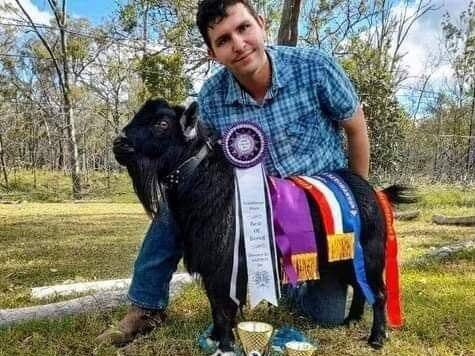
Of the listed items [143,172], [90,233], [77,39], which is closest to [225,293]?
[143,172]

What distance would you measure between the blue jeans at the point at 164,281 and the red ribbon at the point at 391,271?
0.30 meters

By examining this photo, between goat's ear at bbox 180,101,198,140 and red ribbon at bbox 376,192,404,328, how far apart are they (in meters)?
1.04

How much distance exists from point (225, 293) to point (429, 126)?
2534 centimetres

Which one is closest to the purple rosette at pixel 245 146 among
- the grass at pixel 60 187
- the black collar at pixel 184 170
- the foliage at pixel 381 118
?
the black collar at pixel 184 170

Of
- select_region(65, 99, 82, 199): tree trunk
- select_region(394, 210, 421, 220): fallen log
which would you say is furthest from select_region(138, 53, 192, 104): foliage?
select_region(394, 210, 421, 220): fallen log

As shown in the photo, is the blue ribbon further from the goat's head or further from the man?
the goat's head

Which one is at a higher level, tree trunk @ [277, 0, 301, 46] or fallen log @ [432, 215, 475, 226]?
tree trunk @ [277, 0, 301, 46]

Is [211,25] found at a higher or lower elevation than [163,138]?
higher

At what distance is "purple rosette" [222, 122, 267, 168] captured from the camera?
2422mm

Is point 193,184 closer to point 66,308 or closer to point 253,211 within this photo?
point 253,211

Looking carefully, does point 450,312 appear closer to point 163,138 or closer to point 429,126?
point 163,138

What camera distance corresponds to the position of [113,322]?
10.1 ft

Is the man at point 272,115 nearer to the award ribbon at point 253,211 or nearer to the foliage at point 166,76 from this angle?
the award ribbon at point 253,211

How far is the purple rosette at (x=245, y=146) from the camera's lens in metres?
2.42
